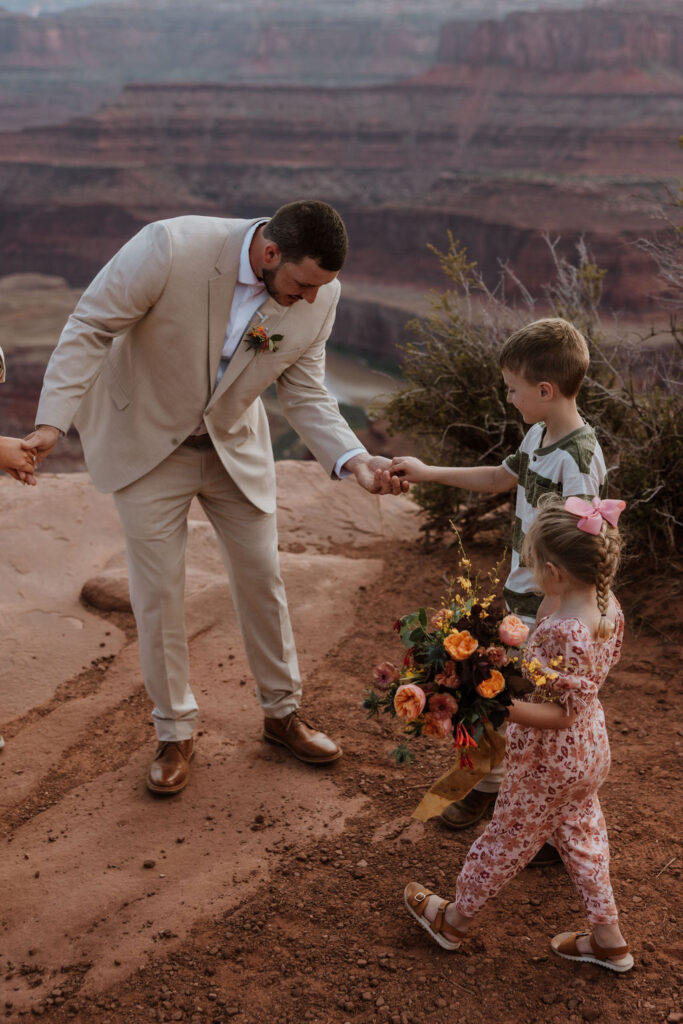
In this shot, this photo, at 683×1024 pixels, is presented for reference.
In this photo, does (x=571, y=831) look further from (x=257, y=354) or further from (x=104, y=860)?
(x=257, y=354)

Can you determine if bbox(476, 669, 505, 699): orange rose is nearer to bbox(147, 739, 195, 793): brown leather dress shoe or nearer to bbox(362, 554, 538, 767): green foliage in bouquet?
bbox(362, 554, 538, 767): green foliage in bouquet

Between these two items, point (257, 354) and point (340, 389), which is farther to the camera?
point (340, 389)

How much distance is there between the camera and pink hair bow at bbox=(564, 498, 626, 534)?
2.33 m

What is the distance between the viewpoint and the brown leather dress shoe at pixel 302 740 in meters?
3.82

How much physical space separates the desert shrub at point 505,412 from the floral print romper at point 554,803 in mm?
2526

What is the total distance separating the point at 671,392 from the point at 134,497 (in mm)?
3154

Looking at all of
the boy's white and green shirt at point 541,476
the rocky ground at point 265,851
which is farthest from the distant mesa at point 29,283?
the boy's white and green shirt at point 541,476

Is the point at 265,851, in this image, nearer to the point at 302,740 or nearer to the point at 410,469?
the point at 302,740

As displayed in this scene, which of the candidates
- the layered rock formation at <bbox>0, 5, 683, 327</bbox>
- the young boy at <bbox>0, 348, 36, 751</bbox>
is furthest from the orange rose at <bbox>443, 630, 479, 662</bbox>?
the layered rock formation at <bbox>0, 5, 683, 327</bbox>

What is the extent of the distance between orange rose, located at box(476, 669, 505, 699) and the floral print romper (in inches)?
7.2

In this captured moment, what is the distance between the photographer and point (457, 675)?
2.32m

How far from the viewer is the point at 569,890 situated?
119 inches

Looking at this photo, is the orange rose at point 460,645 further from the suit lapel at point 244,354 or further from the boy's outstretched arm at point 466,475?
the suit lapel at point 244,354

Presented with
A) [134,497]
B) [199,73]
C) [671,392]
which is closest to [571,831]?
[134,497]
